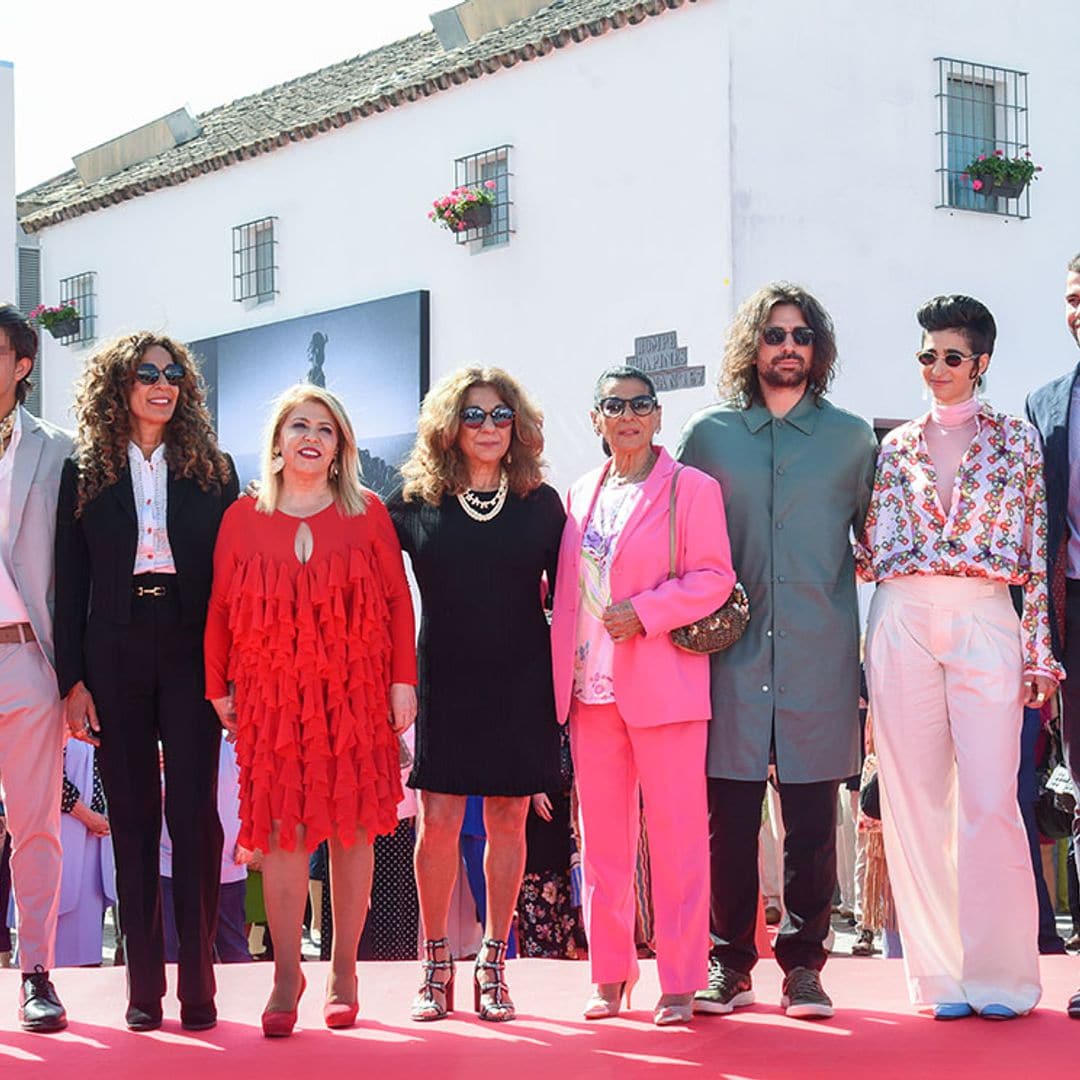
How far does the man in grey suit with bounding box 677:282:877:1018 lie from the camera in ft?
18.6

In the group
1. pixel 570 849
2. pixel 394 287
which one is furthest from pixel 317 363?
pixel 570 849

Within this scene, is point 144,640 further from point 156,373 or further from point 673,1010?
point 673,1010

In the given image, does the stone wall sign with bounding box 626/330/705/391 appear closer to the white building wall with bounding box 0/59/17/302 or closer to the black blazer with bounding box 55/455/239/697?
the white building wall with bounding box 0/59/17/302

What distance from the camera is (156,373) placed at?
5.61 m

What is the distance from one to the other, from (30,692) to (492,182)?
12.5m

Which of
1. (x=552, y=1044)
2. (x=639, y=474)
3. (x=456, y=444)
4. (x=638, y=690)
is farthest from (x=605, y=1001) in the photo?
(x=456, y=444)

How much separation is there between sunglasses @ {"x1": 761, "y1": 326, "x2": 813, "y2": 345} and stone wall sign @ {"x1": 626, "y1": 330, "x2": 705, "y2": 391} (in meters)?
9.30

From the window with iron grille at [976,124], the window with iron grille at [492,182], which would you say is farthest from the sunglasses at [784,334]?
the window with iron grille at [492,182]

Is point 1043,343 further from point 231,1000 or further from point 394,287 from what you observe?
point 231,1000

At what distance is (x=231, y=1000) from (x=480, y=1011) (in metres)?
0.90

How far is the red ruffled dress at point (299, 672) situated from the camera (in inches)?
214

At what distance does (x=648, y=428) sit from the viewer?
5754 mm

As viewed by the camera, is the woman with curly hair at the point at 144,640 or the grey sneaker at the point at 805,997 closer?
the woman with curly hair at the point at 144,640

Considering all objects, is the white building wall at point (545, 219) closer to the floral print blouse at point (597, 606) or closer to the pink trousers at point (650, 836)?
the floral print blouse at point (597, 606)
